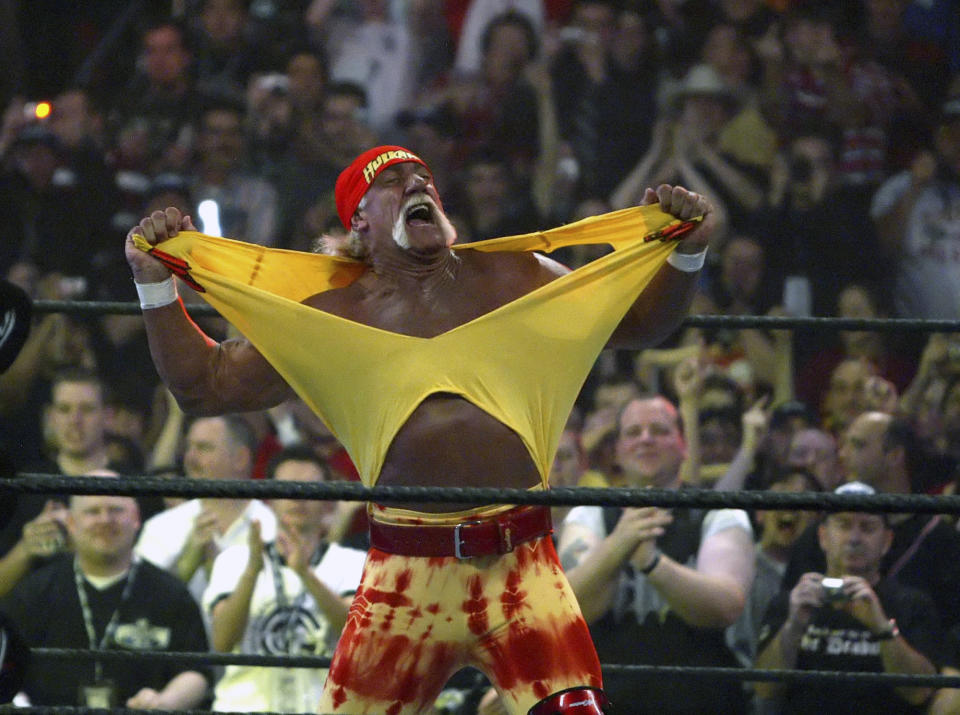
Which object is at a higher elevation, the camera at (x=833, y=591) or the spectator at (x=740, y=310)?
the spectator at (x=740, y=310)

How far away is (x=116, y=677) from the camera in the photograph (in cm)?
338

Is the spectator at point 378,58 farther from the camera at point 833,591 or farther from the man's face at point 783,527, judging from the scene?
the camera at point 833,591

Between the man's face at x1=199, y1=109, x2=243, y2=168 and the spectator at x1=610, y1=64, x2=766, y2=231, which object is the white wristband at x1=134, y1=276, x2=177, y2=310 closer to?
the spectator at x1=610, y1=64, x2=766, y2=231

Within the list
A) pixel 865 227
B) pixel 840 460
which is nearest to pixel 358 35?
pixel 865 227

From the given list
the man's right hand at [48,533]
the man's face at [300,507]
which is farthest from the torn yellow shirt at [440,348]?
the man's right hand at [48,533]

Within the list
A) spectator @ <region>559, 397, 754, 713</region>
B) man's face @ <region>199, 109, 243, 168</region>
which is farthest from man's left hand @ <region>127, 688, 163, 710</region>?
man's face @ <region>199, 109, 243, 168</region>

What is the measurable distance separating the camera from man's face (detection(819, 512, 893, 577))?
0.12 m

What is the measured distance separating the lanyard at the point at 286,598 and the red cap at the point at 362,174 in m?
1.36

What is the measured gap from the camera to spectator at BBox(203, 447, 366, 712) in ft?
10.7

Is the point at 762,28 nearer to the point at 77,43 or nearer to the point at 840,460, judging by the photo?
the point at 840,460

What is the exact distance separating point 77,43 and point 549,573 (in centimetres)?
412

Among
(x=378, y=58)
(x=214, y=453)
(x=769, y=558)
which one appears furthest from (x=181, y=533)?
(x=378, y=58)

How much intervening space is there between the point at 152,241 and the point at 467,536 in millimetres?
676

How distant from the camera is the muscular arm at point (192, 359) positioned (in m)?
2.09
